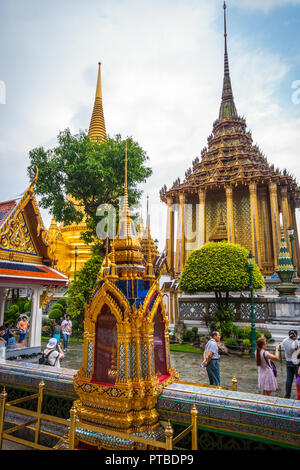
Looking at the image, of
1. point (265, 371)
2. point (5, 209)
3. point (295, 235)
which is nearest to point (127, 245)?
point (265, 371)

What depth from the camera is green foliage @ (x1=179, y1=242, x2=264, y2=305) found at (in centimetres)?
1425

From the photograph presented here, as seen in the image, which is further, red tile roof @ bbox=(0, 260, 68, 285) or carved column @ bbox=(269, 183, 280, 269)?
carved column @ bbox=(269, 183, 280, 269)

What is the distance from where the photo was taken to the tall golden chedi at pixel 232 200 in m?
27.1

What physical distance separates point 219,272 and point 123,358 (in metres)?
11.8

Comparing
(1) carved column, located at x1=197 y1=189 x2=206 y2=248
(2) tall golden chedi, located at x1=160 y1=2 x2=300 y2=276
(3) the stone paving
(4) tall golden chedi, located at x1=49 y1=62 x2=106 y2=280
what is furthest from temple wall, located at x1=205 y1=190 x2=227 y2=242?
(3) the stone paving

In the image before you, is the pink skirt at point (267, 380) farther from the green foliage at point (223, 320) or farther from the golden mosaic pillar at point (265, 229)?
the golden mosaic pillar at point (265, 229)

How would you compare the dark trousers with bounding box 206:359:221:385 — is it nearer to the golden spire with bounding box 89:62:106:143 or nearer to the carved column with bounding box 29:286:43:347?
the carved column with bounding box 29:286:43:347

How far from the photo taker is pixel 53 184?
1553cm

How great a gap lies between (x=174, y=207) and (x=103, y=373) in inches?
1166

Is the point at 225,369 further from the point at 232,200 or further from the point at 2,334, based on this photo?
the point at 232,200

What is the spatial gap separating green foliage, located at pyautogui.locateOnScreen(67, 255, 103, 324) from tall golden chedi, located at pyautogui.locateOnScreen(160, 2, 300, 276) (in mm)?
13339

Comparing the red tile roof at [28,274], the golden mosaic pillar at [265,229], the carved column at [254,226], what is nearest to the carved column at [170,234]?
the carved column at [254,226]
